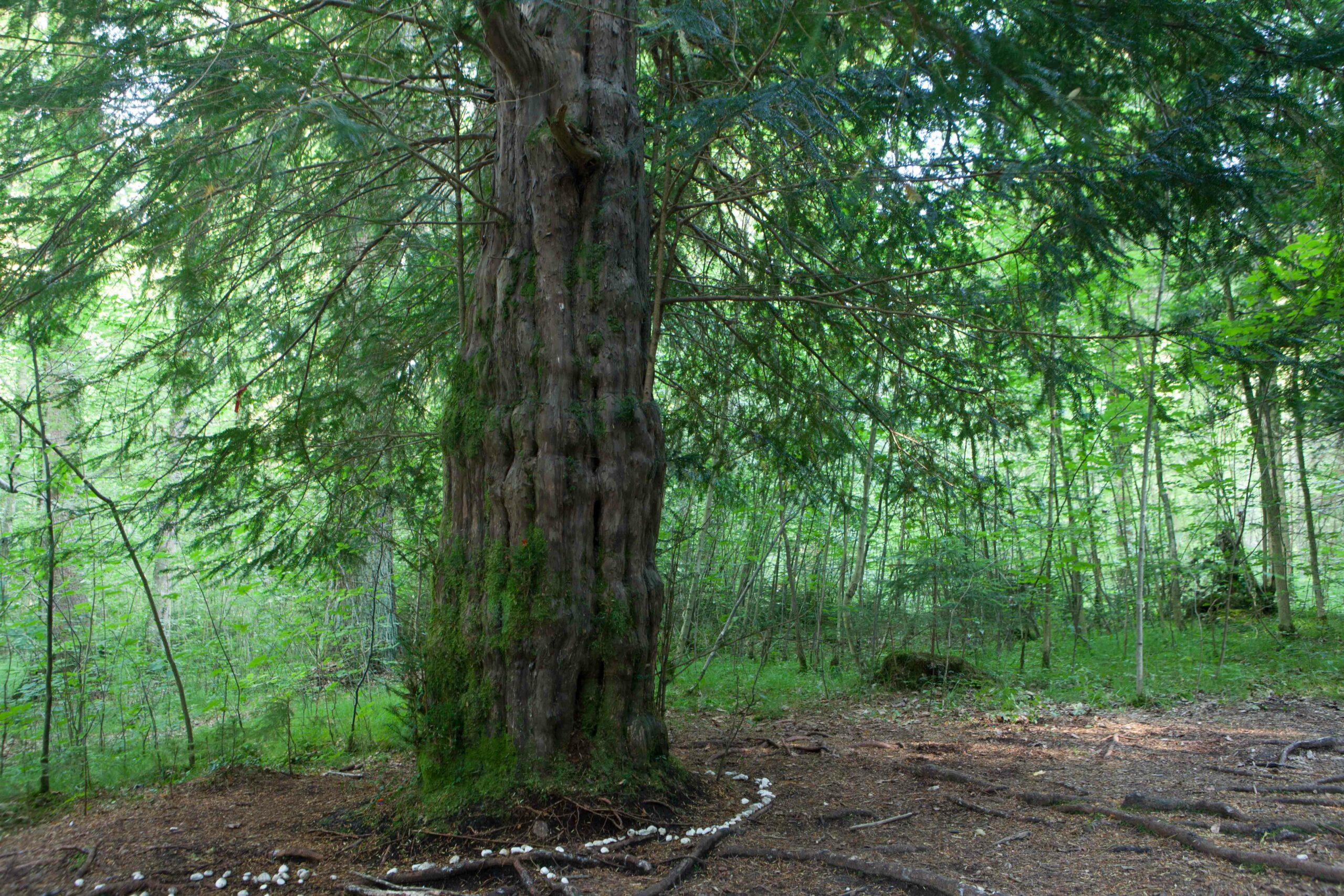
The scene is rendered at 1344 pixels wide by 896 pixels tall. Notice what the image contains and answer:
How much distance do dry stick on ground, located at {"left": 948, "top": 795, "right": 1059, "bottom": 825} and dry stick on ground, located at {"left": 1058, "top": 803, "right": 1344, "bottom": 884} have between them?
0.21m

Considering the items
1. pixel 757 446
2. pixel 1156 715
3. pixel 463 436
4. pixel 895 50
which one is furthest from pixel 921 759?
pixel 895 50

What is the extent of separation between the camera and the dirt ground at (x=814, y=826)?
321 cm

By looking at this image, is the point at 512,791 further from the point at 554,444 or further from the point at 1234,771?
the point at 1234,771

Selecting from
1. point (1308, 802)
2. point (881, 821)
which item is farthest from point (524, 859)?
point (1308, 802)

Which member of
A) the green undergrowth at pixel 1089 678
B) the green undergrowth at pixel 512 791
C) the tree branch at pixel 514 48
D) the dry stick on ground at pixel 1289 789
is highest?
the tree branch at pixel 514 48

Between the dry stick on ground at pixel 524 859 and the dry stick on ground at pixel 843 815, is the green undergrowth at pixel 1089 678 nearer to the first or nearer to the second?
the dry stick on ground at pixel 843 815

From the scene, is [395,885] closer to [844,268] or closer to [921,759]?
[921,759]

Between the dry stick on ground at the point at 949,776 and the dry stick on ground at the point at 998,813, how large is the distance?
0.32m

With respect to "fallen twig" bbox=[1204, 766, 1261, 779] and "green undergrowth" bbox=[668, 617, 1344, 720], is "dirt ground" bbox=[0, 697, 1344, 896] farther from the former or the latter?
"green undergrowth" bbox=[668, 617, 1344, 720]

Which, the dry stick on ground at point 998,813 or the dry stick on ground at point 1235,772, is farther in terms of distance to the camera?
the dry stick on ground at point 1235,772

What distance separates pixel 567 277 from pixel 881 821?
3.47 metres

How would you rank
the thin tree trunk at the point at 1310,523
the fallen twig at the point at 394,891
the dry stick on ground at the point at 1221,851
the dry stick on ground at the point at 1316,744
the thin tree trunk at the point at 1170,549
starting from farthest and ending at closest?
the thin tree trunk at the point at 1170,549 → the thin tree trunk at the point at 1310,523 → the dry stick on ground at the point at 1316,744 → the fallen twig at the point at 394,891 → the dry stick on ground at the point at 1221,851

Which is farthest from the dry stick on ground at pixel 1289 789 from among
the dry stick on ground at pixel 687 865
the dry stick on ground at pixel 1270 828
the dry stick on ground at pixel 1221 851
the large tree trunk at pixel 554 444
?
the large tree trunk at pixel 554 444

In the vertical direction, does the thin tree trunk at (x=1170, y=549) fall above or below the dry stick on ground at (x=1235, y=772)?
above
